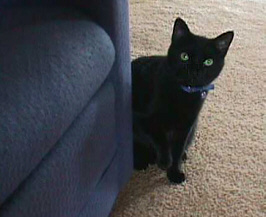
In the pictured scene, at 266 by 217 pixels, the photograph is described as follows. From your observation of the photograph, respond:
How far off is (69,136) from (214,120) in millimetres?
800

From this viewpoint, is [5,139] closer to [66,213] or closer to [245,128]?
[66,213]

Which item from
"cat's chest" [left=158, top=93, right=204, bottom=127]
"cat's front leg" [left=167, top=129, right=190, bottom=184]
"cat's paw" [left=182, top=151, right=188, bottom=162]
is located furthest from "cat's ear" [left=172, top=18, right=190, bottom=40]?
"cat's paw" [left=182, top=151, right=188, bottom=162]

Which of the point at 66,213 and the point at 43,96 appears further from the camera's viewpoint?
the point at 66,213

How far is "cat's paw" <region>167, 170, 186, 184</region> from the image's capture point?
49.0 inches

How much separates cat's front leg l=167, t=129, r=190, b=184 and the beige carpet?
0.9 inches

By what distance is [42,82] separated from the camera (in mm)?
713

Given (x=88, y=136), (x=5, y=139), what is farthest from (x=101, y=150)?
(x=5, y=139)

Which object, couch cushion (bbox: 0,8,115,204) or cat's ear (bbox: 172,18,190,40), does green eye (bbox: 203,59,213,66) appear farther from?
couch cushion (bbox: 0,8,115,204)

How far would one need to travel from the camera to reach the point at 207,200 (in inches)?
47.3

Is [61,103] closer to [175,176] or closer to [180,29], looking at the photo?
[180,29]

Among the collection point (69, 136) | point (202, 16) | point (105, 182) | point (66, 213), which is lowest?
point (202, 16)

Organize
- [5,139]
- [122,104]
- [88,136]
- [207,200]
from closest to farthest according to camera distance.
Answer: [5,139]
[88,136]
[122,104]
[207,200]

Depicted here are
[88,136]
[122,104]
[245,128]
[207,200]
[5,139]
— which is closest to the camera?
[5,139]

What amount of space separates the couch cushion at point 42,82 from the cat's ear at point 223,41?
1.12ft
